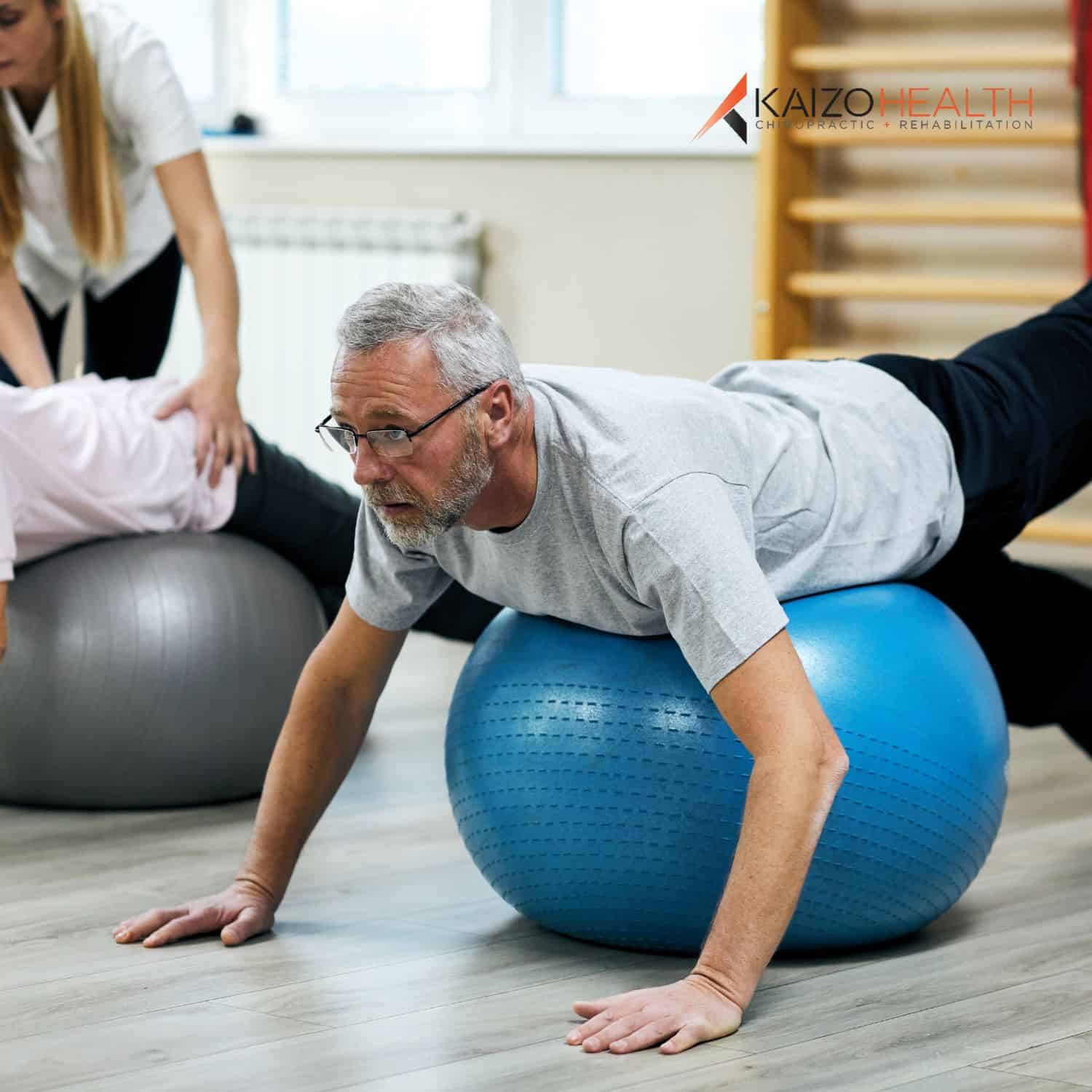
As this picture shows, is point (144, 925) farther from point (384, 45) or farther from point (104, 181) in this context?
point (384, 45)

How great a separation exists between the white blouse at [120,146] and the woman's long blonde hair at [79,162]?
3 centimetres

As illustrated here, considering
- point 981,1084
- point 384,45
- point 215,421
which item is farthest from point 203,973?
point 384,45

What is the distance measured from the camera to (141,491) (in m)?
2.55

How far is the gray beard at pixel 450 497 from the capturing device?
1624mm

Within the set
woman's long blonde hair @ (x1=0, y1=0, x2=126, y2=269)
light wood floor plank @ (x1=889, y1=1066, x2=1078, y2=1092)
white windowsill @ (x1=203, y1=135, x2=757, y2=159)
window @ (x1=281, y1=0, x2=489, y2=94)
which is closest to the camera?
light wood floor plank @ (x1=889, y1=1066, x2=1078, y2=1092)

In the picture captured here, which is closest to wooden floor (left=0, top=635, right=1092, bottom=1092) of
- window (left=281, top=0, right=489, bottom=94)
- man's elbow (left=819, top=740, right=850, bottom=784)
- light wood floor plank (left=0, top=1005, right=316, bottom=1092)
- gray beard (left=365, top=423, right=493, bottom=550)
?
light wood floor plank (left=0, top=1005, right=316, bottom=1092)

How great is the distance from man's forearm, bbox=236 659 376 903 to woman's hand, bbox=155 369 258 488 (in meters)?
0.80

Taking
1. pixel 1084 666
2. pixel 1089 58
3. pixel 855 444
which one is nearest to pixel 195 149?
pixel 855 444

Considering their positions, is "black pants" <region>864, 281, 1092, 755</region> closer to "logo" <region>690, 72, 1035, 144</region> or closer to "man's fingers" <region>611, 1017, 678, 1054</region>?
"man's fingers" <region>611, 1017, 678, 1054</region>

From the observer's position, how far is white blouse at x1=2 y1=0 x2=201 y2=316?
2.81 m

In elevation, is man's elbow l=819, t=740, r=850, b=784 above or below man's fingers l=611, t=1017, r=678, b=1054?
above

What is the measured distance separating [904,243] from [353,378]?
260 centimetres

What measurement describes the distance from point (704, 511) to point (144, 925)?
0.81 m

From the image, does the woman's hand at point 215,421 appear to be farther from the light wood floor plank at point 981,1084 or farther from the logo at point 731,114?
the logo at point 731,114
